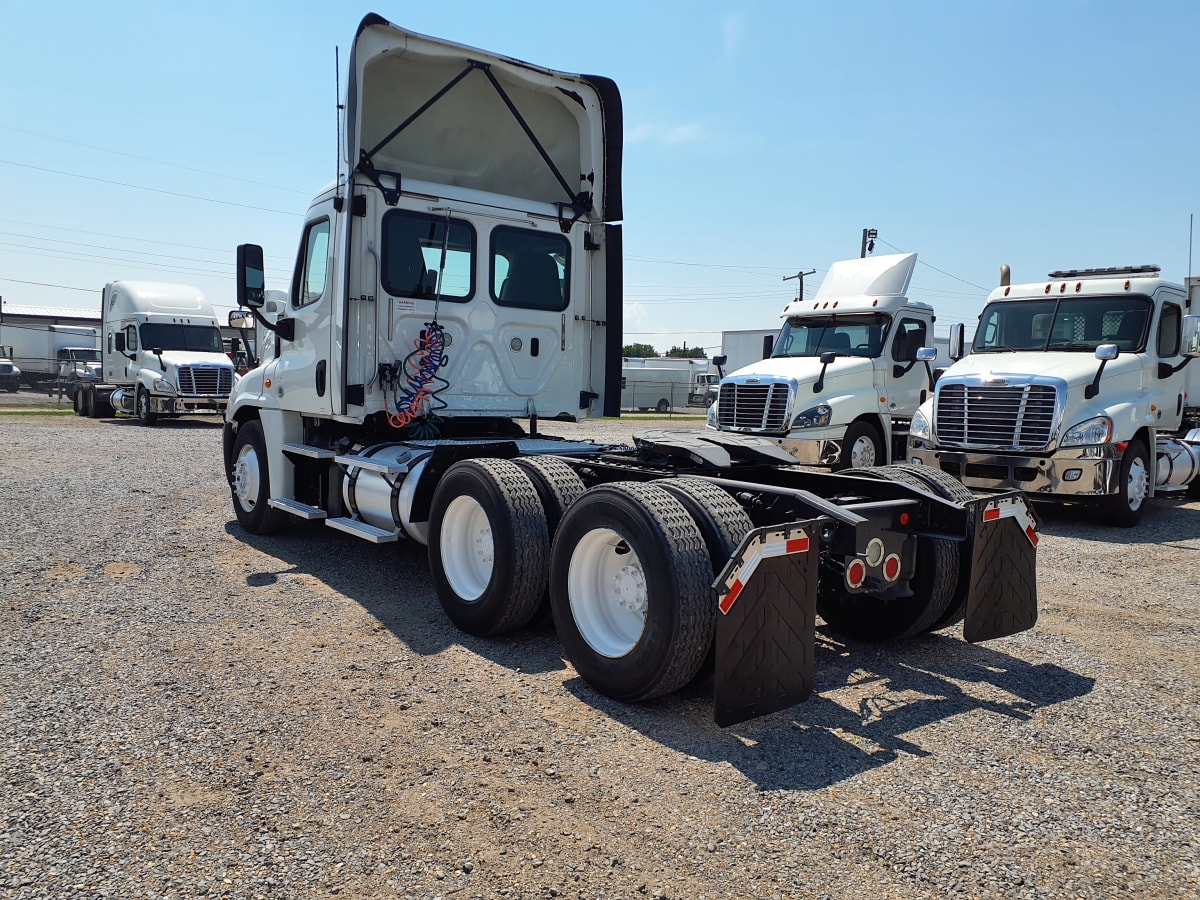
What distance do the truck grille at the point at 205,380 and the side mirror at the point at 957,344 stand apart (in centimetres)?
1732

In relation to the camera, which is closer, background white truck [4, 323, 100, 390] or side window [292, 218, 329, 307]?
side window [292, 218, 329, 307]

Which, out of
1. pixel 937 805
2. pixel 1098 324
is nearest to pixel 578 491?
pixel 937 805

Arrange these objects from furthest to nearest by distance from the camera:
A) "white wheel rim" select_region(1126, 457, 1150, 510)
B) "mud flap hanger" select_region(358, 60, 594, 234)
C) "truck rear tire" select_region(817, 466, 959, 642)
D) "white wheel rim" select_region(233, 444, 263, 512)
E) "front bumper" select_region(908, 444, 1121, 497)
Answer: "white wheel rim" select_region(1126, 457, 1150, 510), "front bumper" select_region(908, 444, 1121, 497), "white wheel rim" select_region(233, 444, 263, 512), "mud flap hanger" select_region(358, 60, 594, 234), "truck rear tire" select_region(817, 466, 959, 642)

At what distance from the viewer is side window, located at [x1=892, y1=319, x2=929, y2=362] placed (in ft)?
42.7

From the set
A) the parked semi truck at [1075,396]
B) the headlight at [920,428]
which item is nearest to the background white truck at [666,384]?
the parked semi truck at [1075,396]

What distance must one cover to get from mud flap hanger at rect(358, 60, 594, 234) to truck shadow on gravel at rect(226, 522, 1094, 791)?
10.4ft

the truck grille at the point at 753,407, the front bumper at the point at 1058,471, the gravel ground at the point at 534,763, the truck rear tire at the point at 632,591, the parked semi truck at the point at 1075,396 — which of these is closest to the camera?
the gravel ground at the point at 534,763

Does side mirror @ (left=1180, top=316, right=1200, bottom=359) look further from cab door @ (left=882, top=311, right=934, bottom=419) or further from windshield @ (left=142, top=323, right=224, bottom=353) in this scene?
windshield @ (left=142, top=323, right=224, bottom=353)

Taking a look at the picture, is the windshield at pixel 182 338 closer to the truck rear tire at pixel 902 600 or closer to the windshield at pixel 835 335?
the windshield at pixel 835 335

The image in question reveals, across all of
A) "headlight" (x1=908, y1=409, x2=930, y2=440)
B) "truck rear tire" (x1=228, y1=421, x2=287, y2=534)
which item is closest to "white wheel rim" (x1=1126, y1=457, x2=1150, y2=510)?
"headlight" (x1=908, y1=409, x2=930, y2=440)

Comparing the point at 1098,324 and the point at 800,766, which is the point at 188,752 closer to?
the point at 800,766

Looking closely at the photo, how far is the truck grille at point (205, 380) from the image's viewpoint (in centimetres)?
2247

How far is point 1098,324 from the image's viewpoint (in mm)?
10586

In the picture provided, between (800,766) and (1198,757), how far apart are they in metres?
1.73
